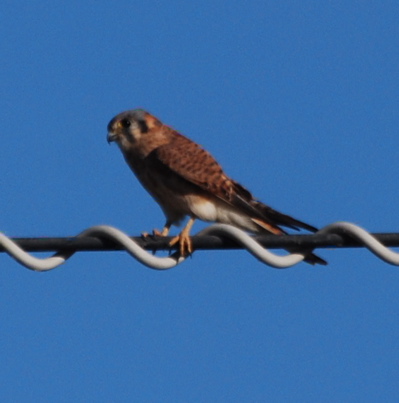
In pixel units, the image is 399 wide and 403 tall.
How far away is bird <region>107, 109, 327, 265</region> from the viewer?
616cm

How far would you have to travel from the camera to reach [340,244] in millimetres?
3748

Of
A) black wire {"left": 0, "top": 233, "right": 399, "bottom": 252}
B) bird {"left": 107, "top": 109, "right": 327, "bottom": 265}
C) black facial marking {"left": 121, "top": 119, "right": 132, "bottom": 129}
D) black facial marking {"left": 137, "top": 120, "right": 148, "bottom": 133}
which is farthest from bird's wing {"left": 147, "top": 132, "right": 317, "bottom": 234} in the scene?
black wire {"left": 0, "top": 233, "right": 399, "bottom": 252}

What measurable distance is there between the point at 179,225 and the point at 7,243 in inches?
117

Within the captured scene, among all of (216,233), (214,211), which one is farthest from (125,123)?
(216,233)

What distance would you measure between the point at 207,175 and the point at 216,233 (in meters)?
2.66

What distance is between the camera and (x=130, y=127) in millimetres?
6867

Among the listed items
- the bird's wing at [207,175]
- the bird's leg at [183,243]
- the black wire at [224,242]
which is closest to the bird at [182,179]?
the bird's wing at [207,175]

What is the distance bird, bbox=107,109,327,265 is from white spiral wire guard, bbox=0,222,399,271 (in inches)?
79.4

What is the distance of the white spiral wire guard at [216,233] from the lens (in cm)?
356

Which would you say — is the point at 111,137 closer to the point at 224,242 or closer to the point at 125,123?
the point at 125,123

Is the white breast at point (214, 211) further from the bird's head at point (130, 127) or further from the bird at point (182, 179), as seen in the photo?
the bird's head at point (130, 127)

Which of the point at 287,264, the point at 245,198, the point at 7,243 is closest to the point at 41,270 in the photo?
the point at 7,243

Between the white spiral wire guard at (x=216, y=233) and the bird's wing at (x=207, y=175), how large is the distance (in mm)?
1962

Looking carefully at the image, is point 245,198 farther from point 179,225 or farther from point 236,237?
point 236,237
